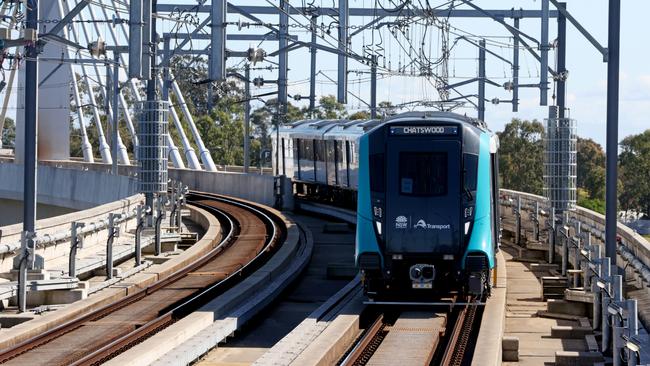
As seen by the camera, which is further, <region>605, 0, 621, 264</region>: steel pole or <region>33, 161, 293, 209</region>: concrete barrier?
<region>33, 161, 293, 209</region>: concrete barrier

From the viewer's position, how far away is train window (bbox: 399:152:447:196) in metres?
22.1

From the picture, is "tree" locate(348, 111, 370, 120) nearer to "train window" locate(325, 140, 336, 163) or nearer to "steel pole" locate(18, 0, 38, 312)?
"train window" locate(325, 140, 336, 163)

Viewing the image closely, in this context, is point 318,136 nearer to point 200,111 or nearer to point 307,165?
point 307,165

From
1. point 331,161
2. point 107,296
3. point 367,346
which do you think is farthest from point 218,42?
point 331,161

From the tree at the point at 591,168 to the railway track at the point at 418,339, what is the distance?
78.3 metres

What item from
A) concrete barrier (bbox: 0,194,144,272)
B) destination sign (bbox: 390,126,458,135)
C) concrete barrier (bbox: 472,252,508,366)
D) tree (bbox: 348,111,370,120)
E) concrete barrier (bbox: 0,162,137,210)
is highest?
tree (bbox: 348,111,370,120)

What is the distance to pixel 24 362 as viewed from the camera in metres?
17.1

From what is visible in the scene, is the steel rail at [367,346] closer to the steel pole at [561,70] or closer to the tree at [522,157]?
the steel pole at [561,70]

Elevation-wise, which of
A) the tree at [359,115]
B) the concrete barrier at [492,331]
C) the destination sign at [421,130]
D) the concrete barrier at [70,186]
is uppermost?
the tree at [359,115]

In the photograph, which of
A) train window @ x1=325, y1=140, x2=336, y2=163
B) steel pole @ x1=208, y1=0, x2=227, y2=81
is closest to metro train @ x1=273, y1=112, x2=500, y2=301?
steel pole @ x1=208, y1=0, x2=227, y2=81

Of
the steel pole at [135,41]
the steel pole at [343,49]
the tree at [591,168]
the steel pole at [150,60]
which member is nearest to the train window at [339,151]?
the steel pole at [343,49]

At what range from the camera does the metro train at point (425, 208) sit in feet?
71.6

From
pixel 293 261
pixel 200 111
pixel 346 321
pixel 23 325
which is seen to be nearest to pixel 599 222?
pixel 293 261

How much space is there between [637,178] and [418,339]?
80.6 metres
